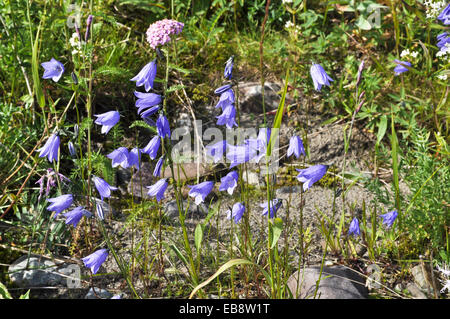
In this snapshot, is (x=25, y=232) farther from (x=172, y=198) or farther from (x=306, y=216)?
(x=306, y=216)

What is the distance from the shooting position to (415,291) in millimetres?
2557

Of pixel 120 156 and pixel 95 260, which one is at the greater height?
pixel 120 156

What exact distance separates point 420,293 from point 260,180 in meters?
1.23

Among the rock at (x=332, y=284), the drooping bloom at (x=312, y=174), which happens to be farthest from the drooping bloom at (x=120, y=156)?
the rock at (x=332, y=284)

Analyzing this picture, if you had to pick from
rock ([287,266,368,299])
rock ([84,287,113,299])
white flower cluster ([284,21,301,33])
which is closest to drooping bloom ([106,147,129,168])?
rock ([84,287,113,299])

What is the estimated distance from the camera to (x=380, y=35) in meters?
3.78

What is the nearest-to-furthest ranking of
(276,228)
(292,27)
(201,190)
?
(276,228) < (201,190) < (292,27)

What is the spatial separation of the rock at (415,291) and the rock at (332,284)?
0.23 m

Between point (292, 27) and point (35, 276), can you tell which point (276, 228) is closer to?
point (35, 276)

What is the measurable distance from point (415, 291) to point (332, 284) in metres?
0.46

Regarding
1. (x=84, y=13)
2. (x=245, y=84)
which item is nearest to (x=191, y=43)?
(x=245, y=84)

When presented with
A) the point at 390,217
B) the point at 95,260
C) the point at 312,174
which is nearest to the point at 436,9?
the point at 390,217

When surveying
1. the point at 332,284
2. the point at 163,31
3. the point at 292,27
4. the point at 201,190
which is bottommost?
the point at 332,284

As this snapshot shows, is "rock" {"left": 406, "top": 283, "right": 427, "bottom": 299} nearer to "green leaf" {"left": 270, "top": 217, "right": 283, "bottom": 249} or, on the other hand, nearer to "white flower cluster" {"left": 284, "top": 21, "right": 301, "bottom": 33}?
"green leaf" {"left": 270, "top": 217, "right": 283, "bottom": 249}
